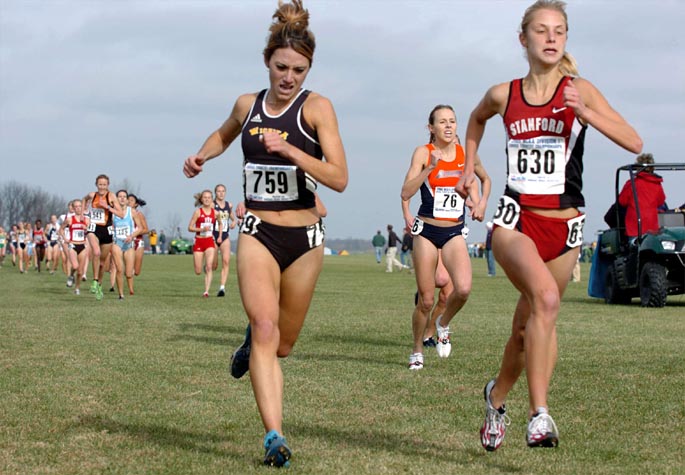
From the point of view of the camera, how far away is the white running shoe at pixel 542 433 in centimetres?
534

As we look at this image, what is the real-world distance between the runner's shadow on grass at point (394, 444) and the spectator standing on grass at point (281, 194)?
73 centimetres

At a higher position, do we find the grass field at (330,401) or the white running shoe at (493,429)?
the white running shoe at (493,429)

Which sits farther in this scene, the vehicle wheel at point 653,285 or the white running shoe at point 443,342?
the vehicle wheel at point 653,285

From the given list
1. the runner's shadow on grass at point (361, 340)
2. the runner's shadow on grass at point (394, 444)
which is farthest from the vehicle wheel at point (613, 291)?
the runner's shadow on grass at point (394, 444)

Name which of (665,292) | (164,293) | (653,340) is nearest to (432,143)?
(653,340)

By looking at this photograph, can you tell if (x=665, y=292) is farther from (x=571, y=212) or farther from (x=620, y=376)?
(x=571, y=212)

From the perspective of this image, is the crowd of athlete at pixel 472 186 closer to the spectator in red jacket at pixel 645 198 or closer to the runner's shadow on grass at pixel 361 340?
the runner's shadow on grass at pixel 361 340

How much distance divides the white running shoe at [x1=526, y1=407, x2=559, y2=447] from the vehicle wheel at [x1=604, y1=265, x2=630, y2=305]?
629 inches

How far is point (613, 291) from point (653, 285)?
5.66 feet

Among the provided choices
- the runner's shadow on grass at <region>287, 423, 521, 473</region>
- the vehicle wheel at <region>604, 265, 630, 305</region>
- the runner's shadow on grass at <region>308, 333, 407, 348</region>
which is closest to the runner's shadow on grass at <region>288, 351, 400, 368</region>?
the runner's shadow on grass at <region>308, 333, 407, 348</region>

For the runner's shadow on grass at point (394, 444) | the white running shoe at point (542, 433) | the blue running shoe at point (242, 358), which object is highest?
the blue running shoe at point (242, 358)

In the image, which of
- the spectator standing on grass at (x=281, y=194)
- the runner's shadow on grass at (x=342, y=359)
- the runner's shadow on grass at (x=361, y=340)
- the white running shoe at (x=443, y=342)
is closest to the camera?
the spectator standing on grass at (x=281, y=194)

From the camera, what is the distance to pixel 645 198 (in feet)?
63.8

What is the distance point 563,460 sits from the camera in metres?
5.89
